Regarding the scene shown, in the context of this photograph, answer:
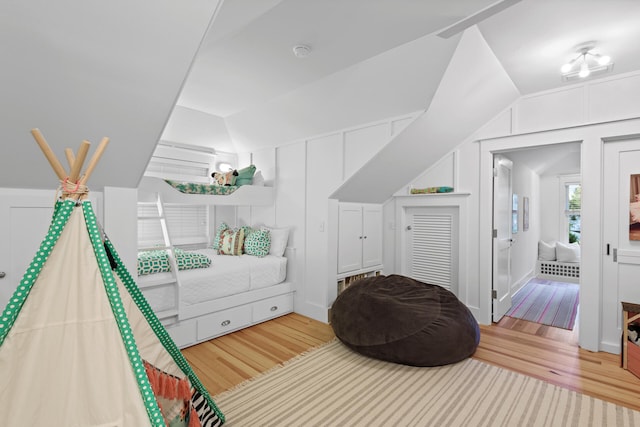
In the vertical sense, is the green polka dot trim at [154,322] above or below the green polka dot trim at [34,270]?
below

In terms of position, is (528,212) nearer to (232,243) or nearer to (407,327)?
(407,327)

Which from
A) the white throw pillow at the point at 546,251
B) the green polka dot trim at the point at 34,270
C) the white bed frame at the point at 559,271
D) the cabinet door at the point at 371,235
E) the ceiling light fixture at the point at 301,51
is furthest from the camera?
the white throw pillow at the point at 546,251

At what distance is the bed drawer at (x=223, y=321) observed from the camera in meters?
2.88

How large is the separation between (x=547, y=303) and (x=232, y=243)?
429cm

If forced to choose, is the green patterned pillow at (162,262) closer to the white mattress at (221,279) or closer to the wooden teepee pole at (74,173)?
the white mattress at (221,279)

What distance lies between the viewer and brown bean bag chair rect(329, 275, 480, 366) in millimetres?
2365

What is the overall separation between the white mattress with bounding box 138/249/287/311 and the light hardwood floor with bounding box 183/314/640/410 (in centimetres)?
45

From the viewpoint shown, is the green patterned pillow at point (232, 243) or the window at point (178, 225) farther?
the green patterned pillow at point (232, 243)

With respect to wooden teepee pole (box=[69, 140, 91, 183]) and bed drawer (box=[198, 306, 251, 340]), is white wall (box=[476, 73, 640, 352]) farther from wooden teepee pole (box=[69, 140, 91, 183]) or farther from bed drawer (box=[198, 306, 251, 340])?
wooden teepee pole (box=[69, 140, 91, 183])

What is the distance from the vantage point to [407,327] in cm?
240

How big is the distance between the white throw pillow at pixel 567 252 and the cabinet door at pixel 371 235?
367cm

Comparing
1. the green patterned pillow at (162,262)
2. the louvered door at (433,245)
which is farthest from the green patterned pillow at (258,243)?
the louvered door at (433,245)

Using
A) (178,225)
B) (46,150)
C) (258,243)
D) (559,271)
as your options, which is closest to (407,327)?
(258,243)

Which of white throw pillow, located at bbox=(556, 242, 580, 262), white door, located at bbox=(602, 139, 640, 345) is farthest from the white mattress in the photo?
white throw pillow, located at bbox=(556, 242, 580, 262)
